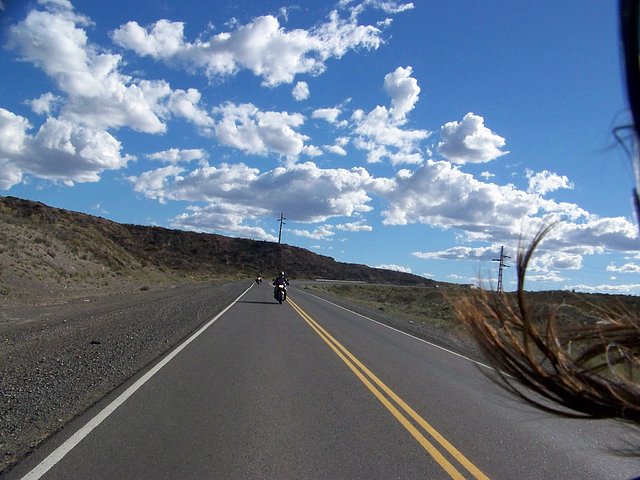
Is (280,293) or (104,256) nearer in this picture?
(280,293)

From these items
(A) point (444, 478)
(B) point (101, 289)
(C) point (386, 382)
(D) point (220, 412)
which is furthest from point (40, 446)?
(B) point (101, 289)

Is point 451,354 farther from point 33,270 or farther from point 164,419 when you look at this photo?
point 33,270

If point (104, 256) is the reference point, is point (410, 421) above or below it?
below

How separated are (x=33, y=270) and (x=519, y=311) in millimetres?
33416

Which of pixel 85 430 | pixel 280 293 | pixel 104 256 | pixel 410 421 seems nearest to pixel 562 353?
pixel 410 421

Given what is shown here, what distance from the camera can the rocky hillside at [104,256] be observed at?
31.7 meters

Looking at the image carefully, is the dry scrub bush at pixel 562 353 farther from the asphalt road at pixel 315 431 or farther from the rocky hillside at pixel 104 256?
the rocky hillside at pixel 104 256

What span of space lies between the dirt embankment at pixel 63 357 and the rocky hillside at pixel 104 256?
6.90 m

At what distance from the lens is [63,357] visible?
1145 cm

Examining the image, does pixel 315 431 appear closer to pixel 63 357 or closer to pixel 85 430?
pixel 85 430

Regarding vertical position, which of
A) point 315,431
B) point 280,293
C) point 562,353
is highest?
point 562,353

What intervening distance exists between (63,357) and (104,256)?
4423 centimetres

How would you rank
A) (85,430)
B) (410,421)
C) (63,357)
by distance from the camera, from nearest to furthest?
1. (85,430)
2. (410,421)
3. (63,357)

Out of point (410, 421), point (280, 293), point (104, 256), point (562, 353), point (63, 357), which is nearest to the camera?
point (562, 353)
